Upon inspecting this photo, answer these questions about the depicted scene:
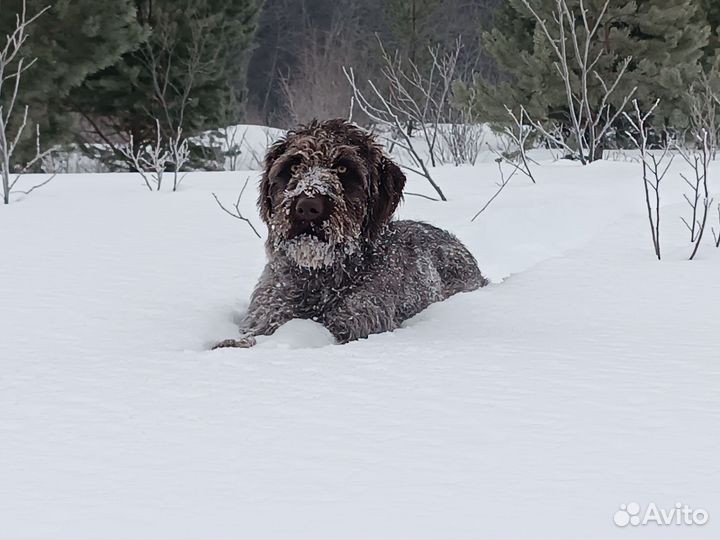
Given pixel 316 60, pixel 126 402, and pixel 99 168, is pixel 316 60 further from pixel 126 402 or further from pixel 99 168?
pixel 126 402

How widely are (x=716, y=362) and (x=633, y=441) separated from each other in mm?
1230

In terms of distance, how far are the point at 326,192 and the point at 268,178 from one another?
1.60 ft

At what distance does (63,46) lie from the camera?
1716cm

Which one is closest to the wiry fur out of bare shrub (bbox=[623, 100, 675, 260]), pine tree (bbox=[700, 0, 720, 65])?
bare shrub (bbox=[623, 100, 675, 260])

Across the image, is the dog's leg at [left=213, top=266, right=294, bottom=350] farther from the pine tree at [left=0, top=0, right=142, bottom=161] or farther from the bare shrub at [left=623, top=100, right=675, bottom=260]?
the pine tree at [left=0, top=0, right=142, bottom=161]

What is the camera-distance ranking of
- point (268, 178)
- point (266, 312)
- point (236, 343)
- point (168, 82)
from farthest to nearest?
point (168, 82)
point (268, 178)
point (266, 312)
point (236, 343)

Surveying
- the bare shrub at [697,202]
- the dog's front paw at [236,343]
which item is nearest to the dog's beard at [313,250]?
the dog's front paw at [236,343]

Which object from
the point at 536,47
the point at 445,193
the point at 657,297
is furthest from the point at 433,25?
the point at 657,297

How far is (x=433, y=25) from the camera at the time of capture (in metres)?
35.2

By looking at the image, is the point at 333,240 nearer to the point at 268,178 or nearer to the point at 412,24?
the point at 268,178

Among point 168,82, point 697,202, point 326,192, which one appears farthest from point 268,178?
point 168,82

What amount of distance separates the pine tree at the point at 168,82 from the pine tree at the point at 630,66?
5.95m

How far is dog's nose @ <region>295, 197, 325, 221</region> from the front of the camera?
457 centimetres

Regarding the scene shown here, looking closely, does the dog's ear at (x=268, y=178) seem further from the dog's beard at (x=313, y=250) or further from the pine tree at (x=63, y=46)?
the pine tree at (x=63, y=46)
